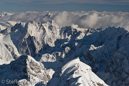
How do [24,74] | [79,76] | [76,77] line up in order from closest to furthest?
[76,77]
[79,76]
[24,74]

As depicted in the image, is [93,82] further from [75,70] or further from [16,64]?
[16,64]

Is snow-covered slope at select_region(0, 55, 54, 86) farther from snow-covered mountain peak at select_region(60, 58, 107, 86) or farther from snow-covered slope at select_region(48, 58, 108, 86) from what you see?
snow-covered mountain peak at select_region(60, 58, 107, 86)

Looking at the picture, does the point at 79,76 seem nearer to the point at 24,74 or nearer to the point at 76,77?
the point at 76,77

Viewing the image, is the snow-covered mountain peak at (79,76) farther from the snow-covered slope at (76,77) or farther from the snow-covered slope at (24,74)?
→ the snow-covered slope at (24,74)

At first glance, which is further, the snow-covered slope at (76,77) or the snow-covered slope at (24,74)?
the snow-covered slope at (24,74)

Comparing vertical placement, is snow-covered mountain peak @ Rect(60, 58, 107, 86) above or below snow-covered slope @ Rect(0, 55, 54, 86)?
below

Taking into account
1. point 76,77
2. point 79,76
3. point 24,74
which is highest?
point 24,74

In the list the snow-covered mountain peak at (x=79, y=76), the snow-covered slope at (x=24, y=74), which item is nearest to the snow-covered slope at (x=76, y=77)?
the snow-covered mountain peak at (x=79, y=76)

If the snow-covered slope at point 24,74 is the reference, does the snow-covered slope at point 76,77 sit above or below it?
below

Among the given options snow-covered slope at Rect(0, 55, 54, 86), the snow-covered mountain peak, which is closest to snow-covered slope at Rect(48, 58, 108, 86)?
the snow-covered mountain peak

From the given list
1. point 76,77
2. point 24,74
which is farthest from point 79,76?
point 24,74

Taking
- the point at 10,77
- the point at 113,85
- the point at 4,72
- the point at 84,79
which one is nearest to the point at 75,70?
the point at 84,79
